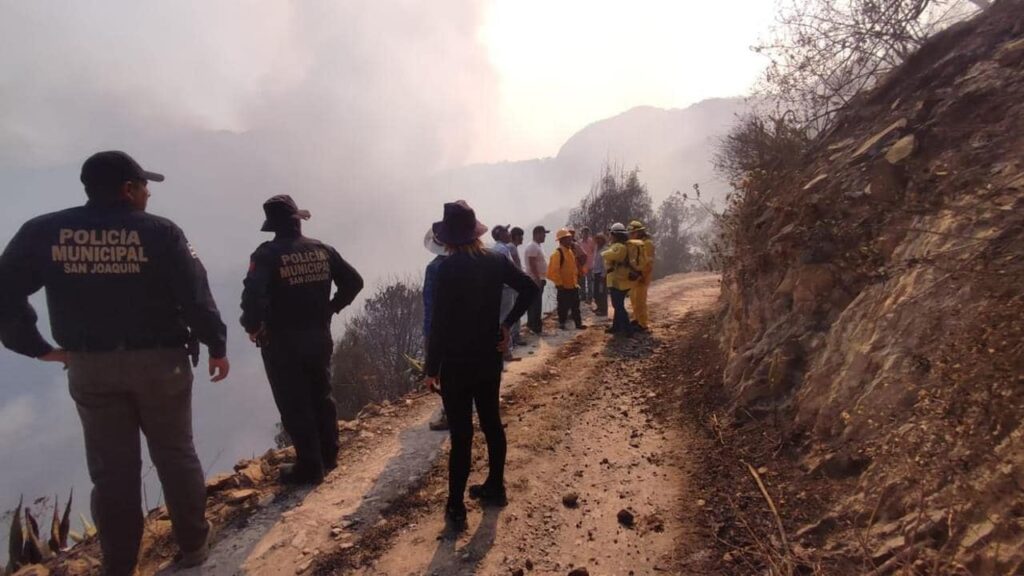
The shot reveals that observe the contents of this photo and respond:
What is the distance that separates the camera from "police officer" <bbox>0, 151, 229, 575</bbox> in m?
2.74

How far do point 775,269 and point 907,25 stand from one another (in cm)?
501

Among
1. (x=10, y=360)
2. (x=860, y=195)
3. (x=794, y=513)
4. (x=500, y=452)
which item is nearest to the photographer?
(x=794, y=513)

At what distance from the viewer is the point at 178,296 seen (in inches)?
117

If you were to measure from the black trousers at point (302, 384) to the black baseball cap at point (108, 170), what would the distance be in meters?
1.42

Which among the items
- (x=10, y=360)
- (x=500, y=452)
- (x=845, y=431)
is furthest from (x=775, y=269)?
(x=10, y=360)

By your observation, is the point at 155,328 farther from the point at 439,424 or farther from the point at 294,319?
the point at 439,424

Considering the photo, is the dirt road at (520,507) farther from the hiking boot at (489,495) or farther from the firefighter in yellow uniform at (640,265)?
the firefighter in yellow uniform at (640,265)

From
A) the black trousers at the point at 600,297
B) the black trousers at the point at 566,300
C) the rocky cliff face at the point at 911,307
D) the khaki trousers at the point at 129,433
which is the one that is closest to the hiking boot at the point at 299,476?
the khaki trousers at the point at 129,433

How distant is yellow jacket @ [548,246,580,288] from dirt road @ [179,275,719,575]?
3.71 meters

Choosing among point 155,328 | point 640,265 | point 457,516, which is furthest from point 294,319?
point 640,265

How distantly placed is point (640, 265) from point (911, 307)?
16.0 ft

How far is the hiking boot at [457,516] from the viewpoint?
3.29 meters

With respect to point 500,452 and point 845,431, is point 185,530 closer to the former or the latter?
point 500,452

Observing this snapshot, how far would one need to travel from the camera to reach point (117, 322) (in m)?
2.81
